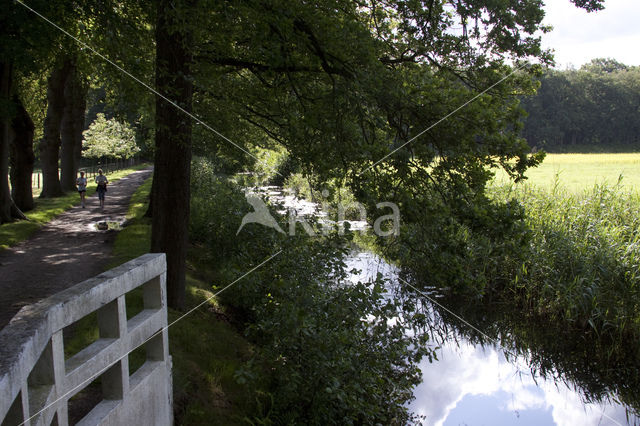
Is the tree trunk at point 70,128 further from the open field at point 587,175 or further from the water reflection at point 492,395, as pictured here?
the water reflection at point 492,395

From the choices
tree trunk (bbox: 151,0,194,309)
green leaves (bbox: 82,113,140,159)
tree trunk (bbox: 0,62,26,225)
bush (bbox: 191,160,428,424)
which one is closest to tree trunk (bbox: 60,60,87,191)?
tree trunk (bbox: 0,62,26,225)

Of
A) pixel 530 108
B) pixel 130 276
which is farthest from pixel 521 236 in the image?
pixel 530 108

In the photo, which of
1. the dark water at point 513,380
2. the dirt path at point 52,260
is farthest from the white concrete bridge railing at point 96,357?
the dark water at point 513,380

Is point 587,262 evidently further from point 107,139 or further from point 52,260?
point 107,139

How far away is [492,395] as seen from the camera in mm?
10062

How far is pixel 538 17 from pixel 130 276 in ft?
20.9

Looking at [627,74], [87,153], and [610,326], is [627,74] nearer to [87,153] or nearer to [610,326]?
[87,153]

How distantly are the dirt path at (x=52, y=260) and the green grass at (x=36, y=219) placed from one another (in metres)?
0.24

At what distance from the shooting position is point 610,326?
10.4 meters

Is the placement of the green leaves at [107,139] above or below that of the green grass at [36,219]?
above

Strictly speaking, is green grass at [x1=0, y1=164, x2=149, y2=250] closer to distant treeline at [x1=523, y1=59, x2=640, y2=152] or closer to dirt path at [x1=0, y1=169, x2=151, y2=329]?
dirt path at [x1=0, y1=169, x2=151, y2=329]

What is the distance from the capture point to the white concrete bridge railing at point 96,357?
2.43m

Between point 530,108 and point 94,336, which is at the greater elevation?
point 530,108

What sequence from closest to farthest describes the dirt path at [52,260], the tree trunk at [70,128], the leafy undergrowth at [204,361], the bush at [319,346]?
the leafy undergrowth at [204,361], the bush at [319,346], the dirt path at [52,260], the tree trunk at [70,128]
